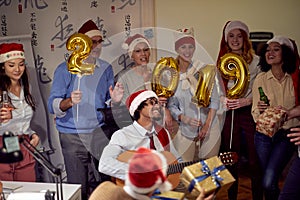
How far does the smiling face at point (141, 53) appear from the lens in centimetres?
280

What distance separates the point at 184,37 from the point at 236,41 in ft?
1.12

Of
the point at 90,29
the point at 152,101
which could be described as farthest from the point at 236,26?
the point at 90,29

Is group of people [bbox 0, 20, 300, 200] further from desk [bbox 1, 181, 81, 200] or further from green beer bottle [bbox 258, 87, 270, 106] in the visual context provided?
desk [bbox 1, 181, 81, 200]

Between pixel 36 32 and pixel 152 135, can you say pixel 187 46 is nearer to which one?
pixel 152 135

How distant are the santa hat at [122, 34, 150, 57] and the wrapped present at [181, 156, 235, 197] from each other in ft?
4.69

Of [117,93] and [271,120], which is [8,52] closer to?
[117,93]

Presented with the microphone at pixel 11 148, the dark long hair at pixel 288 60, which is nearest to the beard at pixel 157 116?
the dark long hair at pixel 288 60

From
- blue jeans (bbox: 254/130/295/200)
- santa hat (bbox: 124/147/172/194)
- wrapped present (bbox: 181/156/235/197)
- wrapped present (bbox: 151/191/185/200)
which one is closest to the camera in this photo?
santa hat (bbox: 124/147/172/194)

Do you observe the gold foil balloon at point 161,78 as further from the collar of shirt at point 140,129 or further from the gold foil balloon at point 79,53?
the gold foil balloon at point 79,53

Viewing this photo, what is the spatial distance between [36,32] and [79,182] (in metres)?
1.18

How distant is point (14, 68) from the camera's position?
9.23 feet

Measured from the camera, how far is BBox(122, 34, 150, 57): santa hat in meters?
2.83

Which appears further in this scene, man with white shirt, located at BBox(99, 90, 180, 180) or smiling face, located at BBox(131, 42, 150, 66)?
smiling face, located at BBox(131, 42, 150, 66)

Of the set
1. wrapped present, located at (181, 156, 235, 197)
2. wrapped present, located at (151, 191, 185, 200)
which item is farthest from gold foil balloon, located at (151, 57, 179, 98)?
wrapped present, located at (151, 191, 185, 200)
